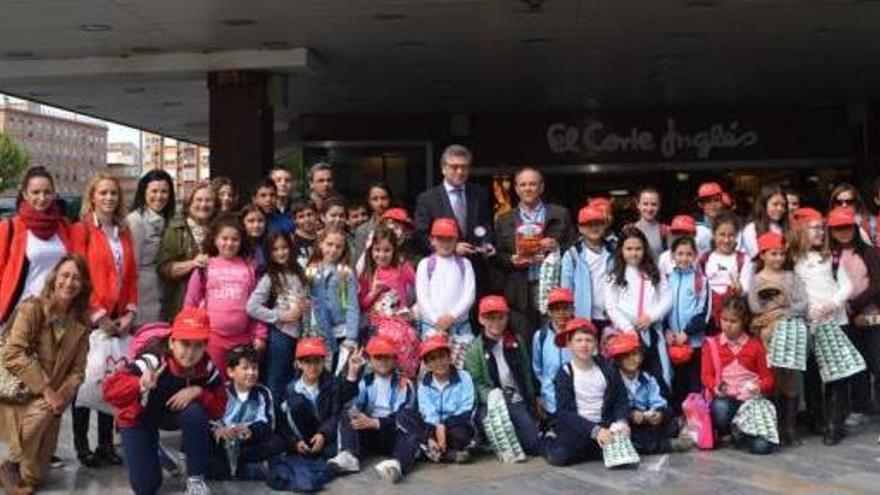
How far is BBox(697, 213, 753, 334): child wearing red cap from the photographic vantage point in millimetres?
6938

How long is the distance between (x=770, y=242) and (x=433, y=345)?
241 cm

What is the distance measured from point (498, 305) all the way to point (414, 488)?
4.43 feet

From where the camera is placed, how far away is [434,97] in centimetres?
1700

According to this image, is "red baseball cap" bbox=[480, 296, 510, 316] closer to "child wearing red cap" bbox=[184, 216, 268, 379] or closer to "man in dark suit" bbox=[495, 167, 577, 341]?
"man in dark suit" bbox=[495, 167, 577, 341]

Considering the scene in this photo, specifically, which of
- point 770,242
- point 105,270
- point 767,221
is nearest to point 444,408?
point 105,270

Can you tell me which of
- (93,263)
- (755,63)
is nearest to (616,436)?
(93,263)

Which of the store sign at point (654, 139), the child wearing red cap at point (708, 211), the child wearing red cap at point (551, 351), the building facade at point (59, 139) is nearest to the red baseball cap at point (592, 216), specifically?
the child wearing red cap at point (551, 351)

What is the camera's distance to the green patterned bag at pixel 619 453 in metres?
6.03

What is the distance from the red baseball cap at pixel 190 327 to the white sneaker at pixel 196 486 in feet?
2.58

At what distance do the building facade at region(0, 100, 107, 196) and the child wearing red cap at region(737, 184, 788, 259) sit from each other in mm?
124197

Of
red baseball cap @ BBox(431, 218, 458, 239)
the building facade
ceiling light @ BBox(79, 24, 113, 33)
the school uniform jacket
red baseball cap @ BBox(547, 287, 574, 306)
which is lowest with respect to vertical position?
the school uniform jacket

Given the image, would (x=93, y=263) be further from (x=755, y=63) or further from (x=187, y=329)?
(x=755, y=63)

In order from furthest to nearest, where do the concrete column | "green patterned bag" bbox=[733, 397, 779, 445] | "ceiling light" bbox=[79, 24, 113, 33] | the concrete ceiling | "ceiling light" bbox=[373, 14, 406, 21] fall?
the concrete column → "ceiling light" bbox=[79, 24, 113, 33] → "ceiling light" bbox=[373, 14, 406, 21] → the concrete ceiling → "green patterned bag" bbox=[733, 397, 779, 445]

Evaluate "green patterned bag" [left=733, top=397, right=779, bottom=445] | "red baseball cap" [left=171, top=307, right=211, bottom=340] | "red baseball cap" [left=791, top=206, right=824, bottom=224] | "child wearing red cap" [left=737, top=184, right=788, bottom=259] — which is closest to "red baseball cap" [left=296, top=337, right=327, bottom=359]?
"red baseball cap" [left=171, top=307, right=211, bottom=340]
